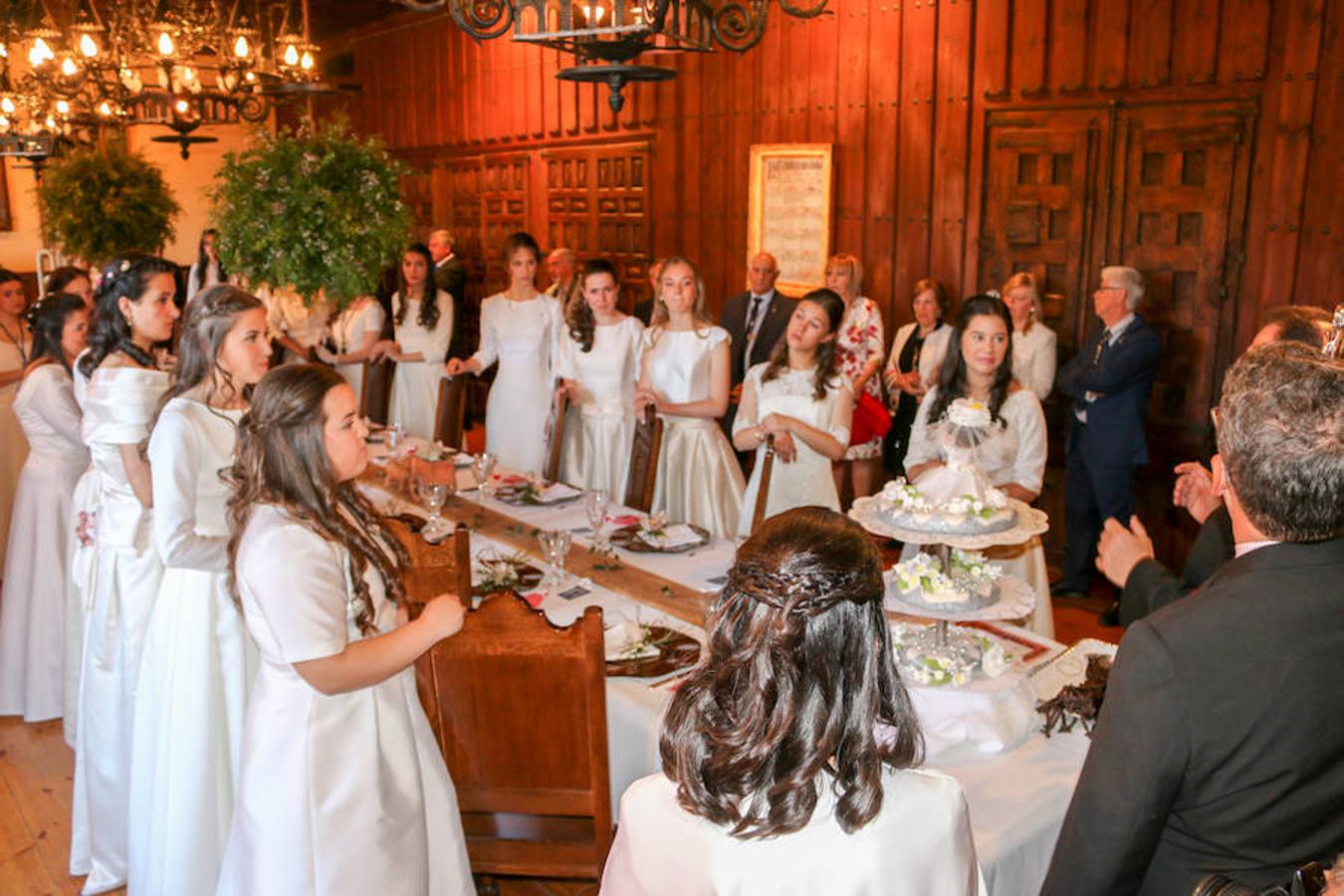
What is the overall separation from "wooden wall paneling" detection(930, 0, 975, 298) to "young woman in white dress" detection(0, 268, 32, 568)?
16.9 feet

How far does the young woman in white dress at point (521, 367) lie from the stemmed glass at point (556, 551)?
332cm

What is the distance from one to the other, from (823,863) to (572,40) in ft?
7.69

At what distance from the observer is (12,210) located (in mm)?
12109

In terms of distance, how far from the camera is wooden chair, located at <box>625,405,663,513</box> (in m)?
4.75

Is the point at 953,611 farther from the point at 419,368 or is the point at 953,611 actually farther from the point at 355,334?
the point at 355,334

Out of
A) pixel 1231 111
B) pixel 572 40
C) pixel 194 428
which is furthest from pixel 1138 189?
pixel 194 428

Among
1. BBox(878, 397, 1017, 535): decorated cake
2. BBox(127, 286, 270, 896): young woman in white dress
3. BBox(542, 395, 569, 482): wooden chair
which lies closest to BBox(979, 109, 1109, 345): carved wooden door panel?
BBox(542, 395, 569, 482): wooden chair

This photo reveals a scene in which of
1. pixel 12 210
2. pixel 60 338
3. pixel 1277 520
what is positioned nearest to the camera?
pixel 1277 520

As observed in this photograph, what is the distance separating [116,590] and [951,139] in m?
5.13

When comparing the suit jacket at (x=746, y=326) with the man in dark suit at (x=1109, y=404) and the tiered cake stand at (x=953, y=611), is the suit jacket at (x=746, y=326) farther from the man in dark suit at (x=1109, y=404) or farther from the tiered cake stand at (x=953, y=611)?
the tiered cake stand at (x=953, y=611)

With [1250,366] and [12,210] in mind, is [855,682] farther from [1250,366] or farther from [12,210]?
[12,210]

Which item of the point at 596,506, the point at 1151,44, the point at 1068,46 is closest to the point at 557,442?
the point at 596,506

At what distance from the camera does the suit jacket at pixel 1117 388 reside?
17.9 feet

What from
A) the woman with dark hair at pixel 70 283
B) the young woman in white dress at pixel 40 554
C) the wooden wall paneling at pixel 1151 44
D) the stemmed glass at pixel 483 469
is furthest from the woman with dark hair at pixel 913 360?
the woman with dark hair at pixel 70 283
